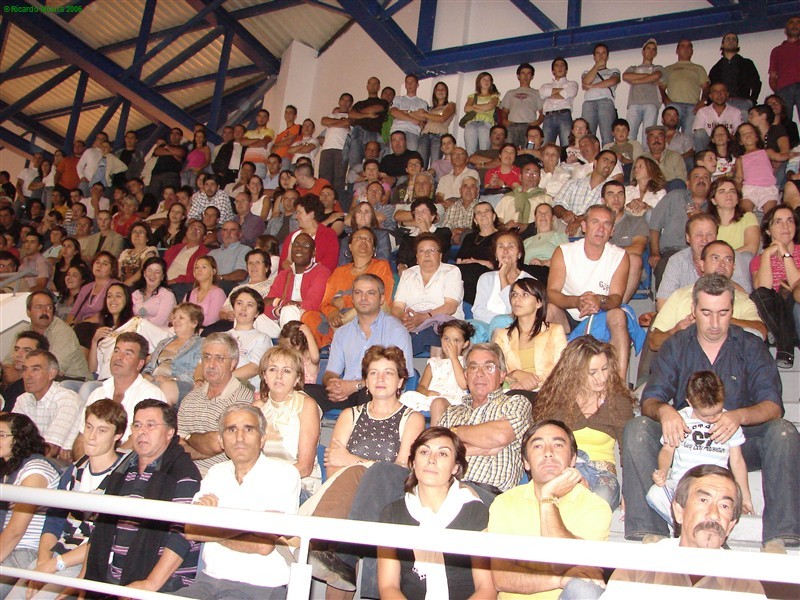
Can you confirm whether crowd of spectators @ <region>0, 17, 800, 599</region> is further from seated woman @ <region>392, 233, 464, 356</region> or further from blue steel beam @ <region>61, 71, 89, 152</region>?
blue steel beam @ <region>61, 71, 89, 152</region>

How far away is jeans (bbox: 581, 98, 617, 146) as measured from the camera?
7.56 meters

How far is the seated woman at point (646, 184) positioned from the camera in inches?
231

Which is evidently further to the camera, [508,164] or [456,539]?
[508,164]

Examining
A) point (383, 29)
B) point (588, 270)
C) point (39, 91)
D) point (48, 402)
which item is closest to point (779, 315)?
point (588, 270)

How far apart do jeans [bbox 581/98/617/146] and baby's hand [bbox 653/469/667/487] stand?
5.30m

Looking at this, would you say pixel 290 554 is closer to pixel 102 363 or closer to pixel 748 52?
pixel 102 363

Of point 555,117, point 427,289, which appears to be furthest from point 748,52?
point 427,289

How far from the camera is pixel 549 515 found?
223 centimetres

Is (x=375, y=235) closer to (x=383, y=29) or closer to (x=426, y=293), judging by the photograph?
(x=426, y=293)

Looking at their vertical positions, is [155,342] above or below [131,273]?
below

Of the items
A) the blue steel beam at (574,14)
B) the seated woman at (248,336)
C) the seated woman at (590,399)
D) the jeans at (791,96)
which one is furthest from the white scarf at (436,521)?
the blue steel beam at (574,14)

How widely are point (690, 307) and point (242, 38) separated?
9498 millimetres

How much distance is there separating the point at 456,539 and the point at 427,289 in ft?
11.5

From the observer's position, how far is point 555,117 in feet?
25.2
